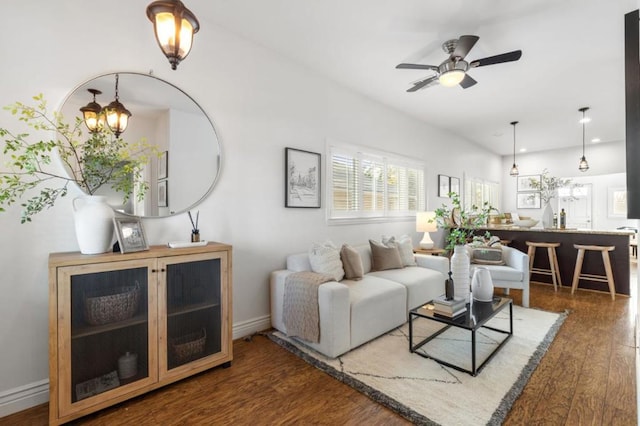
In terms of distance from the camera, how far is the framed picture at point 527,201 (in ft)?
27.2

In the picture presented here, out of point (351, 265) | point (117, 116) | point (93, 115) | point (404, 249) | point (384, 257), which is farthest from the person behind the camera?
point (404, 249)

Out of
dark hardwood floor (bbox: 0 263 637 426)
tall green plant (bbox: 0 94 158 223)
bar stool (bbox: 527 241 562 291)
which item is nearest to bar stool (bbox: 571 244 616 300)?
bar stool (bbox: 527 241 562 291)

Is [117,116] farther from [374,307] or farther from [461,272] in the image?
[461,272]

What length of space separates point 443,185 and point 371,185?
230 cm

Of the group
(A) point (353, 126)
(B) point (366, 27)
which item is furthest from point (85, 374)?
(A) point (353, 126)

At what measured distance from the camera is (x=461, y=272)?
277 cm

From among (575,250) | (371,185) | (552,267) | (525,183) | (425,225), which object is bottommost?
(552,267)

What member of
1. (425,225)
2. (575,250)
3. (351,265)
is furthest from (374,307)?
(575,250)

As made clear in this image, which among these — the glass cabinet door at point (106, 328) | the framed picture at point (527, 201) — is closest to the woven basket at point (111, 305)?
the glass cabinet door at point (106, 328)

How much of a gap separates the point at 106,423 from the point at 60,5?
9.12 feet

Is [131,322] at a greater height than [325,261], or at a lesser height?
lesser

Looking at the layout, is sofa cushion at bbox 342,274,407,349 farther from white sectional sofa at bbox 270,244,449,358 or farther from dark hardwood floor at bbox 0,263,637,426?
dark hardwood floor at bbox 0,263,637,426

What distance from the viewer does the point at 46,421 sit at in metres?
1.78

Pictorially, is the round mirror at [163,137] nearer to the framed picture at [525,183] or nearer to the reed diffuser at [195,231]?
the reed diffuser at [195,231]
